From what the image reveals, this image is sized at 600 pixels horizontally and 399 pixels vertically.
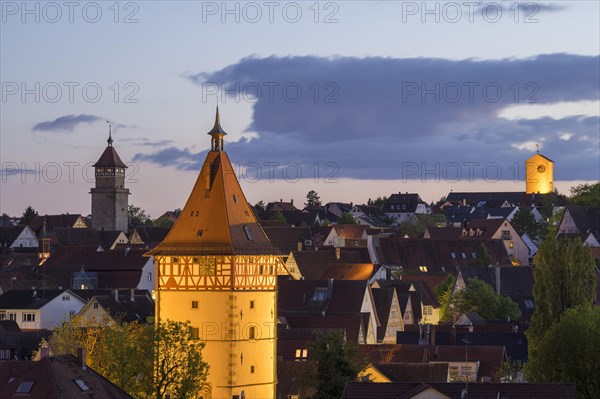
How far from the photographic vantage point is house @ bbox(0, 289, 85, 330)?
11081cm

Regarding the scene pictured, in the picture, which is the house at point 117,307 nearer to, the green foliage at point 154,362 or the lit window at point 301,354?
the lit window at point 301,354

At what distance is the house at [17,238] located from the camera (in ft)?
579

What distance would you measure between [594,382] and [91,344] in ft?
71.9

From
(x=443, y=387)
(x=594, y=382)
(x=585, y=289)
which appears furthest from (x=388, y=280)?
(x=443, y=387)

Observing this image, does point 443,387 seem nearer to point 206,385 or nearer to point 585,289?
point 206,385

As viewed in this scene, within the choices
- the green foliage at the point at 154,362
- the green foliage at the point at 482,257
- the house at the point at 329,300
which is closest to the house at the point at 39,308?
the house at the point at 329,300

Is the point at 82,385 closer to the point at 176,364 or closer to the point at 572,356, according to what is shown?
the point at 176,364

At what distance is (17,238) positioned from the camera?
179 metres

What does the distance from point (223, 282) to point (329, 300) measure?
1513 inches

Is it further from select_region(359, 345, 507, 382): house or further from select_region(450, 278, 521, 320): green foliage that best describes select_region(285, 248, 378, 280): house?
select_region(359, 345, 507, 382): house

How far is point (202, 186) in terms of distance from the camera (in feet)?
235

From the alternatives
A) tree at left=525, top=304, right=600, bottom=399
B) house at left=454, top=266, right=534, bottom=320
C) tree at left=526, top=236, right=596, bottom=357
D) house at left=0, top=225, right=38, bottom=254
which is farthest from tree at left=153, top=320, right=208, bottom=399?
house at left=0, top=225, right=38, bottom=254

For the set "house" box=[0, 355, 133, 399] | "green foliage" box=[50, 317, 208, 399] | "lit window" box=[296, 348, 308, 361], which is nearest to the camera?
"house" box=[0, 355, 133, 399]

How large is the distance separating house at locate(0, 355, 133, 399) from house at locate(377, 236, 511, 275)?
96.3 metres
